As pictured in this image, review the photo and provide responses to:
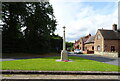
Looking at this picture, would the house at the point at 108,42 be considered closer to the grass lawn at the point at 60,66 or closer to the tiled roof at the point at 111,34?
the tiled roof at the point at 111,34

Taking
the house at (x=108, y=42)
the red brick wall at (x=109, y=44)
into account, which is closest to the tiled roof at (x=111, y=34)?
the house at (x=108, y=42)

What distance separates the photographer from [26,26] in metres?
24.3

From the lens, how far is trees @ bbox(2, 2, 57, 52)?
23.7 meters

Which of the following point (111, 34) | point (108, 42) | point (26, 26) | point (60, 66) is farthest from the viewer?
point (111, 34)

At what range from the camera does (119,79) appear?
558cm

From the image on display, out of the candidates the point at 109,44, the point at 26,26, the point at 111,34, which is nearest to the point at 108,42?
the point at 109,44

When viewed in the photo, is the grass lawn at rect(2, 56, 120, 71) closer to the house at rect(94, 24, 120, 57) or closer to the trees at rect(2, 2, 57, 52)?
the trees at rect(2, 2, 57, 52)

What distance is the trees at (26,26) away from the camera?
77.9ft

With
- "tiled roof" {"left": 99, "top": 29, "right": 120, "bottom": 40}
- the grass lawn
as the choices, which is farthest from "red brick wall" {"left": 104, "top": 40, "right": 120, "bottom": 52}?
the grass lawn

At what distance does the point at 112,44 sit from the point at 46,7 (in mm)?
21596

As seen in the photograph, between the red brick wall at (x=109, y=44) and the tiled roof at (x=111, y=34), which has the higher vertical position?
the tiled roof at (x=111, y=34)

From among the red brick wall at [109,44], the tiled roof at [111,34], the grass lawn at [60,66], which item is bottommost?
the grass lawn at [60,66]

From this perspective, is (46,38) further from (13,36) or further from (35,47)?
(13,36)

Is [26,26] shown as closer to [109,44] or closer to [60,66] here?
[60,66]
